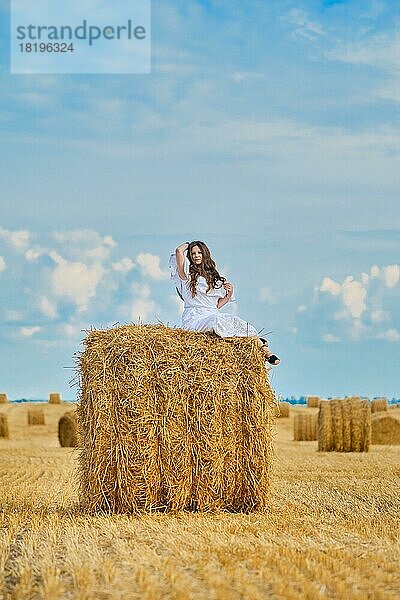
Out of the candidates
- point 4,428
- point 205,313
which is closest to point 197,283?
point 205,313

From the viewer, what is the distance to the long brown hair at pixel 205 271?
9.54 metres

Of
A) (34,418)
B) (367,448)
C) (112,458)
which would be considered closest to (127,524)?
(112,458)

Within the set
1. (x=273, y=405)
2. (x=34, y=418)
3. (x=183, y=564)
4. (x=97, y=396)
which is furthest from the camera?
(x=34, y=418)

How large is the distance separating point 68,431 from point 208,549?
15.6 m

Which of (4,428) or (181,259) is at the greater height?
(181,259)

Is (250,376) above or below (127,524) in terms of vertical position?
above

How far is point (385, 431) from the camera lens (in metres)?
22.9

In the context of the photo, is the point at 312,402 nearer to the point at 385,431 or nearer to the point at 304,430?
the point at 304,430

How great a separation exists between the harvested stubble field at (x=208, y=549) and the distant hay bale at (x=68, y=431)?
10.1m

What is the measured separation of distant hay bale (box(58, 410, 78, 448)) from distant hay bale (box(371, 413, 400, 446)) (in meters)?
7.27

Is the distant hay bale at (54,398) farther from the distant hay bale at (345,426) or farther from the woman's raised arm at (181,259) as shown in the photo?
the woman's raised arm at (181,259)

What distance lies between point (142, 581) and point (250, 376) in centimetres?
375

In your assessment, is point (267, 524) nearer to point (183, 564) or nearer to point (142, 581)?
point (183, 564)

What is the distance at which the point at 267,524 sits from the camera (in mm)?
8086
